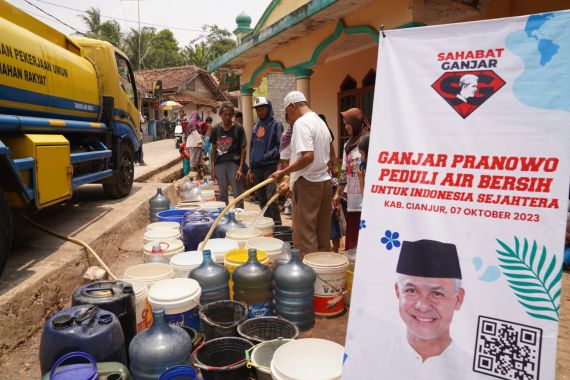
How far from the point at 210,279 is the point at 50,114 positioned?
293 cm

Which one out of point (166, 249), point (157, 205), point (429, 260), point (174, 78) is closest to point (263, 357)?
point (429, 260)

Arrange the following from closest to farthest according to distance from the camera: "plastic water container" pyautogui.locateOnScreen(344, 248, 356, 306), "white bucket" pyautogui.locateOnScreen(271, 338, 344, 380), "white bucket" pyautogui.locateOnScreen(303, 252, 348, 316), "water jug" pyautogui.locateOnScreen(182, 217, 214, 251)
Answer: "white bucket" pyautogui.locateOnScreen(271, 338, 344, 380)
"white bucket" pyautogui.locateOnScreen(303, 252, 348, 316)
"plastic water container" pyautogui.locateOnScreen(344, 248, 356, 306)
"water jug" pyautogui.locateOnScreen(182, 217, 214, 251)

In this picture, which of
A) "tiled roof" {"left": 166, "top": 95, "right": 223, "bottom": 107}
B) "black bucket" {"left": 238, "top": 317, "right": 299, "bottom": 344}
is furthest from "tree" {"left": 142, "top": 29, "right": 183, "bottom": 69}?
"black bucket" {"left": 238, "top": 317, "right": 299, "bottom": 344}

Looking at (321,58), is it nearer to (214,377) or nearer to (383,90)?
(383,90)

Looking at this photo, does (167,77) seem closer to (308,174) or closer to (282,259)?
(308,174)

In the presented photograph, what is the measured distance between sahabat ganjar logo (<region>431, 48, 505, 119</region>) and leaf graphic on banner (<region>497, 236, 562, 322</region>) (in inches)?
24.2

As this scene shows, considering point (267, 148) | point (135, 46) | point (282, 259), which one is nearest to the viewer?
point (282, 259)

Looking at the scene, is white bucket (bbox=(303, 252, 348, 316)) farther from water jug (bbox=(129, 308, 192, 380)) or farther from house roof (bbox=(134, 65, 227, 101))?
house roof (bbox=(134, 65, 227, 101))

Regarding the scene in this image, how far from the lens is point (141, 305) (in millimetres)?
2967

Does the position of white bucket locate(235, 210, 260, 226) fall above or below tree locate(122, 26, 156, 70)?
below

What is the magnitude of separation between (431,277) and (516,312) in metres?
0.34

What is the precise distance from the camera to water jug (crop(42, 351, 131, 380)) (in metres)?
1.84

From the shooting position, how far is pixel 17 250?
13.1 feet

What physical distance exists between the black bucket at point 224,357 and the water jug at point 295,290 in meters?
0.77
